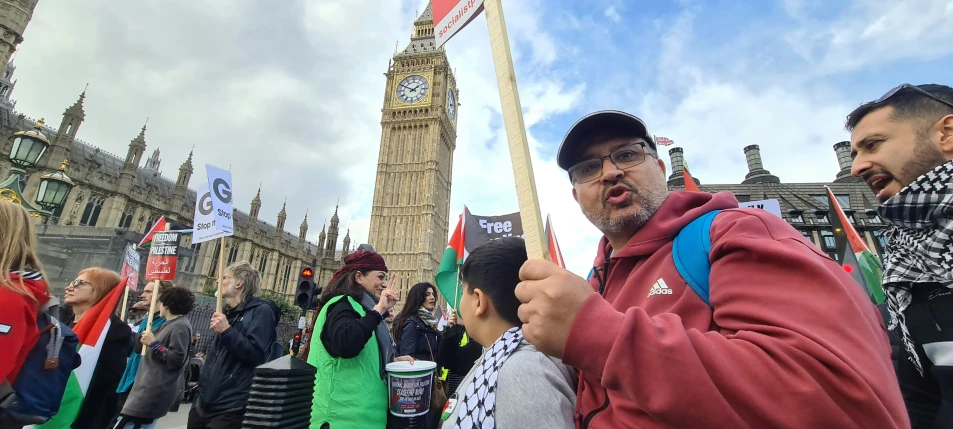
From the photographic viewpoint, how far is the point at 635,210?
105 cm

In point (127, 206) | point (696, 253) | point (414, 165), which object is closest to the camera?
point (696, 253)

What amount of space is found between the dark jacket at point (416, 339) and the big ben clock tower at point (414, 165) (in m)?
31.2

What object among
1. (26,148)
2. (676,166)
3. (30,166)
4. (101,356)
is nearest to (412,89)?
(676,166)

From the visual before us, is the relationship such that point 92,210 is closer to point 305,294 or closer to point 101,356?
point 305,294

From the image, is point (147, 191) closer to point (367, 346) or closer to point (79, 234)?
point (79, 234)

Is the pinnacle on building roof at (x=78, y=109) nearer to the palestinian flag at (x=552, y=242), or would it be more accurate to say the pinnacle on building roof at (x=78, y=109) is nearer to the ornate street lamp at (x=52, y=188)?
the ornate street lamp at (x=52, y=188)

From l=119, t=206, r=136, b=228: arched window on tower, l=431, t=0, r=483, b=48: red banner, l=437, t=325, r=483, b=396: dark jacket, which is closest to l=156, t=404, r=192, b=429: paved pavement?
l=437, t=325, r=483, b=396: dark jacket

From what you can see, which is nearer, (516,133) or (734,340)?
(734,340)

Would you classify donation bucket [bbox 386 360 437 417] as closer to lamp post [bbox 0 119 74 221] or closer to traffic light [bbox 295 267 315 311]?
traffic light [bbox 295 267 315 311]

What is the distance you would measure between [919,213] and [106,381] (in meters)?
4.79

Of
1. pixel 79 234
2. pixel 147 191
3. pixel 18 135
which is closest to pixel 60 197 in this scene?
pixel 18 135

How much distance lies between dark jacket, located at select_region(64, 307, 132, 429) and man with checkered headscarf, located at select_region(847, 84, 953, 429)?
4581 millimetres

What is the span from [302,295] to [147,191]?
33.3 m

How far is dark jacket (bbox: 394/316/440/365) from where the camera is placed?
3.92 metres
